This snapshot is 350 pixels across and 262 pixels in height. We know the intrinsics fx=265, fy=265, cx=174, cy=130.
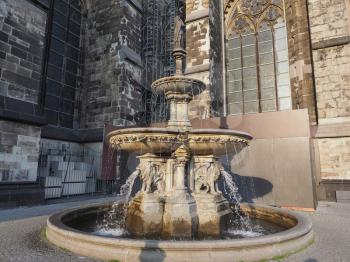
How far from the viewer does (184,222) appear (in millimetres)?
4012

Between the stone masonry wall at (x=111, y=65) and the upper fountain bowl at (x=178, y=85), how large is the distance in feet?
19.8

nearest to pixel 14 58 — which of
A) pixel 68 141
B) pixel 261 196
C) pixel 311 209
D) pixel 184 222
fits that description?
pixel 68 141

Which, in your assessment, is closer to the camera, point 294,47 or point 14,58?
point 14,58

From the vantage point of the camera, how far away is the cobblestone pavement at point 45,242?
2.84m

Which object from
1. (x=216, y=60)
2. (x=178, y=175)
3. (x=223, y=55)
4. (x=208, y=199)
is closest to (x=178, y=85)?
(x=178, y=175)

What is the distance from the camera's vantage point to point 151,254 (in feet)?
8.87

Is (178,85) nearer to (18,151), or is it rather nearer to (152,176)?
(152,176)

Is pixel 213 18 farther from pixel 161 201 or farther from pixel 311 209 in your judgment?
pixel 161 201

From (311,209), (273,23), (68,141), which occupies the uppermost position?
(273,23)

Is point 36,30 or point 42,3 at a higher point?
point 42,3

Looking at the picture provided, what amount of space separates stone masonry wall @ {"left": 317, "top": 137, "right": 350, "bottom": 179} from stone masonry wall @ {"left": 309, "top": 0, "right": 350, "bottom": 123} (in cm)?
72

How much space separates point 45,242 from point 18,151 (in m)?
4.26

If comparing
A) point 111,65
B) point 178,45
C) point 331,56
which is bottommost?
point 178,45

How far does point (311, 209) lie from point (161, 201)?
178 inches
